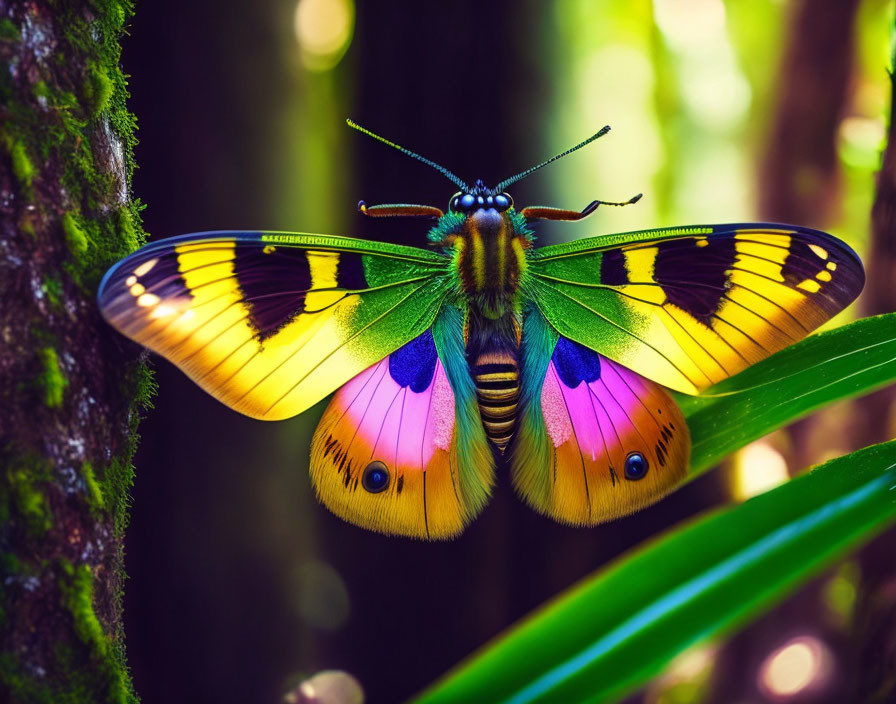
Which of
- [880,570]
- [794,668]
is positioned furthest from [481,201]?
[794,668]

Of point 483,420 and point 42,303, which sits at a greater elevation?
point 42,303

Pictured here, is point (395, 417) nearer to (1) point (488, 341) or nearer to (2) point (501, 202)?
(1) point (488, 341)

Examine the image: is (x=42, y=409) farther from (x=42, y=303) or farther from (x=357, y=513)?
(x=357, y=513)

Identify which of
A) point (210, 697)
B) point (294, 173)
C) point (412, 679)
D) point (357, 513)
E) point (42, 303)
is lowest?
point (412, 679)

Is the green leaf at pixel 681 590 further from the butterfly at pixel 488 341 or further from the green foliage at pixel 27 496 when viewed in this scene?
the green foliage at pixel 27 496

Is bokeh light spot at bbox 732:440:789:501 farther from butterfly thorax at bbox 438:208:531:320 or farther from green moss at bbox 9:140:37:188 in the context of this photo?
green moss at bbox 9:140:37:188

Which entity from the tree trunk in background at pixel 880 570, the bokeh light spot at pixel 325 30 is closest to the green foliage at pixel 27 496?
the tree trunk in background at pixel 880 570

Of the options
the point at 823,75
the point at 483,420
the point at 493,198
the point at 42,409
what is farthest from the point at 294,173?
the point at 823,75
